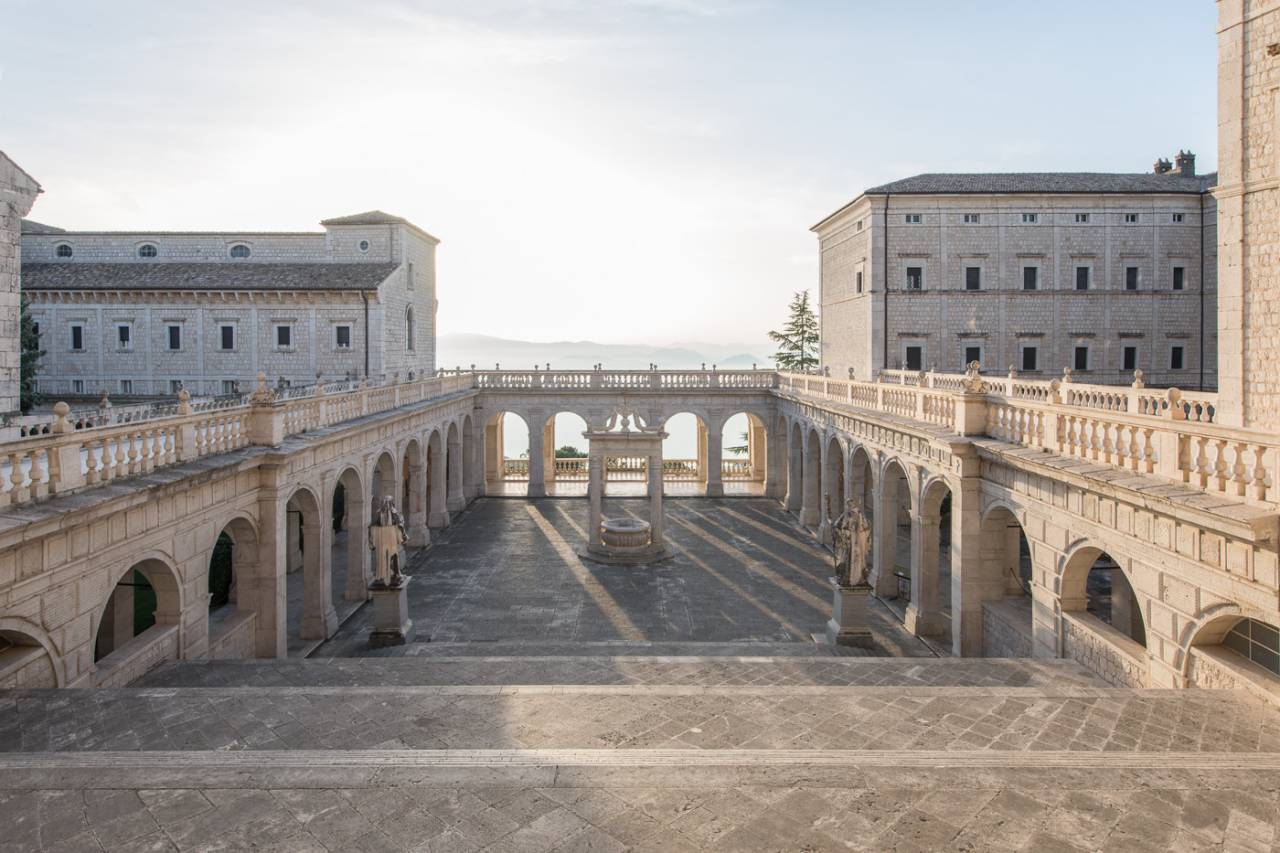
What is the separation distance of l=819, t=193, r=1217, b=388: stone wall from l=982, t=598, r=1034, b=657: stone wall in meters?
26.3

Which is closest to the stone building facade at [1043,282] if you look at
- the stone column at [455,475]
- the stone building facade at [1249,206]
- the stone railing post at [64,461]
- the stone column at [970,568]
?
the stone column at [455,475]

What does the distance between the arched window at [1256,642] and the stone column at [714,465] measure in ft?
92.2

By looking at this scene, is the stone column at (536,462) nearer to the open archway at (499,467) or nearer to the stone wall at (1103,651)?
the open archway at (499,467)

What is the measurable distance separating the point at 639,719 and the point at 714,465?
2956 centimetres

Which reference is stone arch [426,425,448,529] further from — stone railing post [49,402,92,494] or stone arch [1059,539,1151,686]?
stone arch [1059,539,1151,686]

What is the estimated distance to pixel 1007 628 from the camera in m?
14.2

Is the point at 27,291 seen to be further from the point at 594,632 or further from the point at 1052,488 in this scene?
the point at 1052,488

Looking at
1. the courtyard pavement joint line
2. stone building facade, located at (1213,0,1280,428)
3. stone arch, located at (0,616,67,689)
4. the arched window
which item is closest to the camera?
the courtyard pavement joint line

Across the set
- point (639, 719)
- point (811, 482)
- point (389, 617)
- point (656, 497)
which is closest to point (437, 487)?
point (656, 497)

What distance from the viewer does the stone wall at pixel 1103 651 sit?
1027 centimetres

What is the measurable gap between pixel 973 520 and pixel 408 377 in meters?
32.2

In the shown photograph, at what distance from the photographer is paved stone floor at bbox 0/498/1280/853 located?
5.79 m

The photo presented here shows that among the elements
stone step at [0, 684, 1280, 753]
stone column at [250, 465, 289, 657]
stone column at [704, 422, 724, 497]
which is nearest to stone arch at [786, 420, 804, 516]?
stone column at [704, 422, 724, 497]

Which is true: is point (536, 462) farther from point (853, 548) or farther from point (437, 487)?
point (853, 548)
